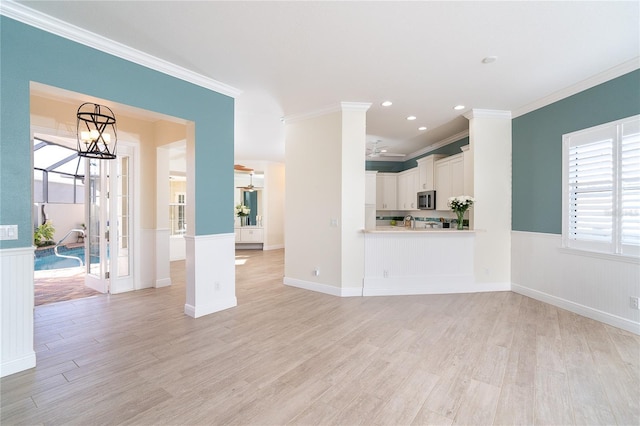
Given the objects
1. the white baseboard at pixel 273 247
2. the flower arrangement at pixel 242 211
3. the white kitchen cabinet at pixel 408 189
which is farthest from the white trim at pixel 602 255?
the flower arrangement at pixel 242 211

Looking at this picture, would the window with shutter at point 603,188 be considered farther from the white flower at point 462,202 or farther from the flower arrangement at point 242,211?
the flower arrangement at point 242,211

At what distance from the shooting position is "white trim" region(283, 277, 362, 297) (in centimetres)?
453

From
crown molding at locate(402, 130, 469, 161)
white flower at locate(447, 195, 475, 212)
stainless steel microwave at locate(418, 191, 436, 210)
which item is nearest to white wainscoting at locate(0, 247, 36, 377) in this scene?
white flower at locate(447, 195, 475, 212)

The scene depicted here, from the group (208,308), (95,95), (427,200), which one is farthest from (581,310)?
(95,95)

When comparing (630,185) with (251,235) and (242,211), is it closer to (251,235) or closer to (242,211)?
(251,235)

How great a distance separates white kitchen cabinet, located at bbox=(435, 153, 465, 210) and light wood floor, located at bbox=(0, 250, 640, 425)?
265 centimetres

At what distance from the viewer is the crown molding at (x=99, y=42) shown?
7.70 ft

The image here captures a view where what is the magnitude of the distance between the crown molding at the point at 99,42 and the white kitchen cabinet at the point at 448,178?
462cm

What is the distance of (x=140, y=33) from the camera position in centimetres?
272

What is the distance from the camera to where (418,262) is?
4.73 m

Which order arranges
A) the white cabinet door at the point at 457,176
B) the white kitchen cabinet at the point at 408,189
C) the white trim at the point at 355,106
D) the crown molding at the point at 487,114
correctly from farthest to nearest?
1. the white kitchen cabinet at the point at 408,189
2. the white cabinet door at the point at 457,176
3. the crown molding at the point at 487,114
4. the white trim at the point at 355,106

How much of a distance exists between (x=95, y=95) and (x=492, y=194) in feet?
18.6

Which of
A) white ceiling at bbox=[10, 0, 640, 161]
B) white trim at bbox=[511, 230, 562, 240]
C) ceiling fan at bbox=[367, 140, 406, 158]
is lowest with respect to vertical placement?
white trim at bbox=[511, 230, 562, 240]

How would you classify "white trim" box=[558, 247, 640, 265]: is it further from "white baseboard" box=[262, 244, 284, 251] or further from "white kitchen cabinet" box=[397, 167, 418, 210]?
"white baseboard" box=[262, 244, 284, 251]
